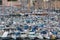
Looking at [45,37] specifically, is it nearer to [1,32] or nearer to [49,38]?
[49,38]

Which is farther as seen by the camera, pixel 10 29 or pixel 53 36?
pixel 10 29

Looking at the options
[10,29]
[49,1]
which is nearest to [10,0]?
[49,1]

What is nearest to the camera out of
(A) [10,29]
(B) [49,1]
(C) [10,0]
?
(A) [10,29]

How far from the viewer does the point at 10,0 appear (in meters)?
7.20

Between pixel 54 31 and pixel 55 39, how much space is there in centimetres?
16

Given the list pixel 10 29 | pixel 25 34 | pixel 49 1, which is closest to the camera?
pixel 25 34

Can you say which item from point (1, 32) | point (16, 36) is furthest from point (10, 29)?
point (16, 36)

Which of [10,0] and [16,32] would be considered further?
[10,0]

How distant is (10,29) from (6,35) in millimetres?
217

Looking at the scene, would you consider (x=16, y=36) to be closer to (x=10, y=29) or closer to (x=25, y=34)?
(x=25, y=34)

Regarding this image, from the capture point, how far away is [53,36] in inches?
59.5

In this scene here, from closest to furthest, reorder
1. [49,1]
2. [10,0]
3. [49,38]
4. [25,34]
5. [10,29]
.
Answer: [49,38], [25,34], [10,29], [49,1], [10,0]

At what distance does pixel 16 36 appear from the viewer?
153 centimetres

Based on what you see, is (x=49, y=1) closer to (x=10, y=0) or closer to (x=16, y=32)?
(x=10, y=0)
